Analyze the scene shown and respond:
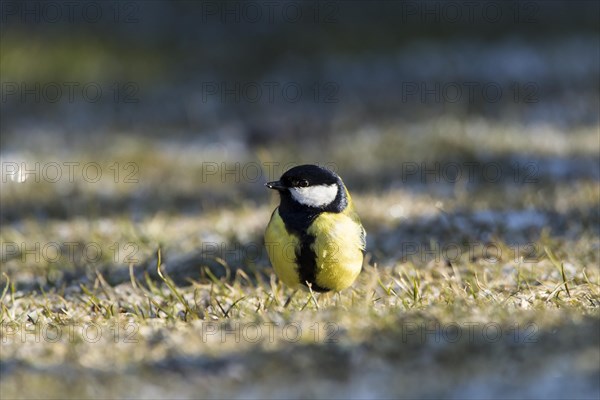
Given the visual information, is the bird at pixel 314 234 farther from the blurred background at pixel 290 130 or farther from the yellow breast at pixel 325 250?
the blurred background at pixel 290 130

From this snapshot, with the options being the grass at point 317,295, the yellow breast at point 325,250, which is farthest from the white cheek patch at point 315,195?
the grass at point 317,295

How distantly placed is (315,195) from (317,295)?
705mm

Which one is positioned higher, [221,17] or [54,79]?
[221,17]

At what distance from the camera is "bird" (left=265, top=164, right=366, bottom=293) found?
15.6ft

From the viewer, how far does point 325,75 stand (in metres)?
12.8

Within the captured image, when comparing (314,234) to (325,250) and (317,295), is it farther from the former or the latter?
(317,295)

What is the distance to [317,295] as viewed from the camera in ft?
17.4

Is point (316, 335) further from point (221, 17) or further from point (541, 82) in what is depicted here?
point (221, 17)

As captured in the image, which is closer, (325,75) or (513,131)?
(513,131)

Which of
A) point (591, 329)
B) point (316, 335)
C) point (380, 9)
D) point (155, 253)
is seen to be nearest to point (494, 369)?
point (591, 329)

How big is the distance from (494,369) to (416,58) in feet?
32.6

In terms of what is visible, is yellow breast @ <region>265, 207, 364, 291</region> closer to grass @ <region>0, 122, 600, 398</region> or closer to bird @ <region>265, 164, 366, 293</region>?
bird @ <region>265, 164, 366, 293</region>

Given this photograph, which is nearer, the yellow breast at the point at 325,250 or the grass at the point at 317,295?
the grass at the point at 317,295

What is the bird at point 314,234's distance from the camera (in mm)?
4746
